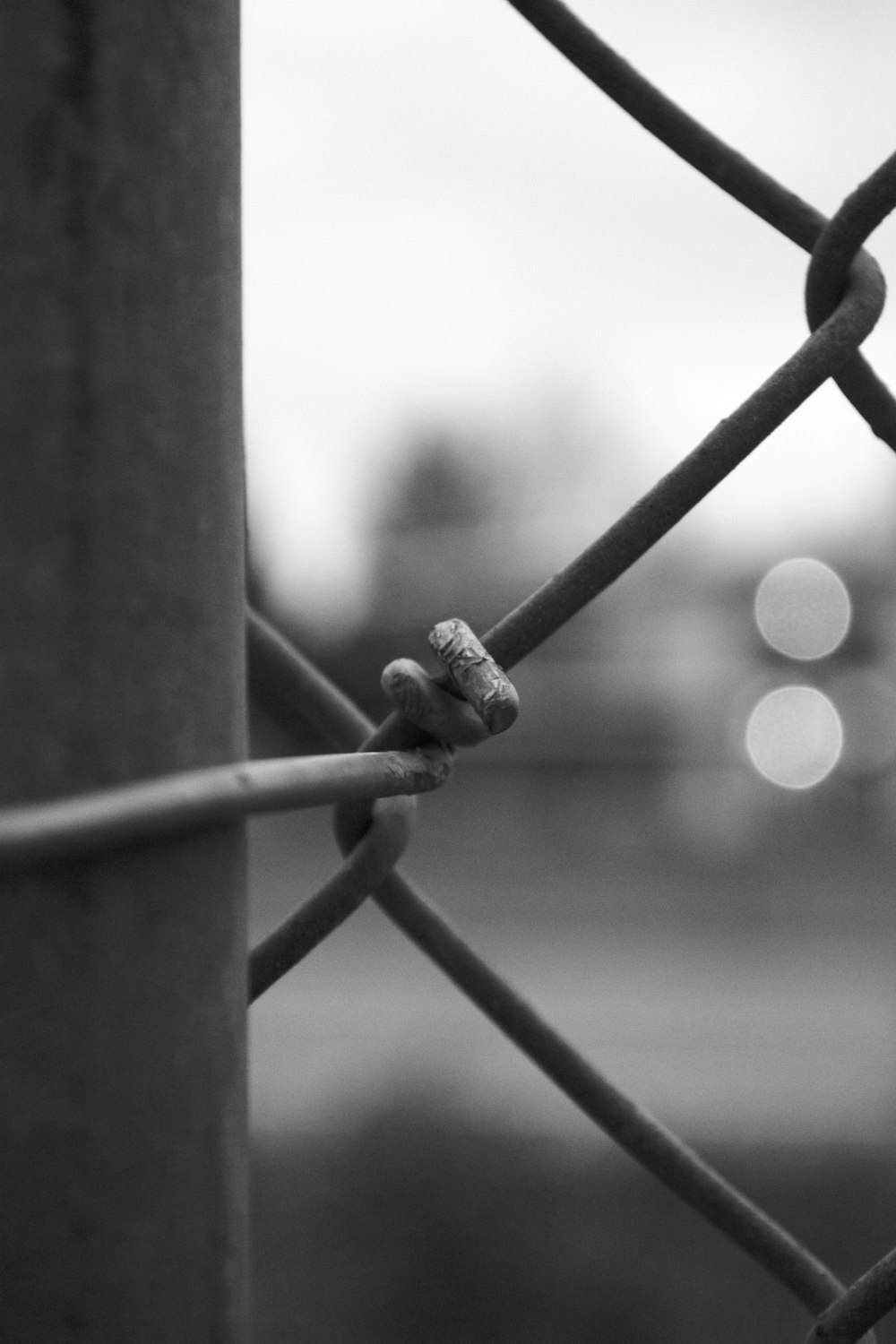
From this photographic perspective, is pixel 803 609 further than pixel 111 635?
Yes

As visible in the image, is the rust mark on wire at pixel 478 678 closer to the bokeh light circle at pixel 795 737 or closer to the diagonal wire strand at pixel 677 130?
the diagonal wire strand at pixel 677 130

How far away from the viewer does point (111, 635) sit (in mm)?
265

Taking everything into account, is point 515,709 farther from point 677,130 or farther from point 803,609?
point 803,609

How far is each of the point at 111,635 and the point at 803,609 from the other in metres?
23.6

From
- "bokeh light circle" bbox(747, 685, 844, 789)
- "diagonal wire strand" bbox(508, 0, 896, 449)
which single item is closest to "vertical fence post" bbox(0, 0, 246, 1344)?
"diagonal wire strand" bbox(508, 0, 896, 449)

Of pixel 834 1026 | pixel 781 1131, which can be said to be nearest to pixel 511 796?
pixel 834 1026

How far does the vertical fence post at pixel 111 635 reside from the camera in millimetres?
262

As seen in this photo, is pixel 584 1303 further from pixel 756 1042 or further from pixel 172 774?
pixel 756 1042

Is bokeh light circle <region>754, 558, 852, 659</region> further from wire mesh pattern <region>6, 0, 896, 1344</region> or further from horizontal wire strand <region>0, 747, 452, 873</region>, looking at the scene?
horizontal wire strand <region>0, 747, 452, 873</region>

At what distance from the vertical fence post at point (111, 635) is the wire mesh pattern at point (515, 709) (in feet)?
0.05

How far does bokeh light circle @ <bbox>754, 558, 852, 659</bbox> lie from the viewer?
74.6 feet

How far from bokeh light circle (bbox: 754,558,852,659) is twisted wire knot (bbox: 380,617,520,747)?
22838mm

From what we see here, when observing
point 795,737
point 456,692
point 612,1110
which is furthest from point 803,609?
point 456,692

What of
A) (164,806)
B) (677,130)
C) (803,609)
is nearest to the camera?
(164,806)
